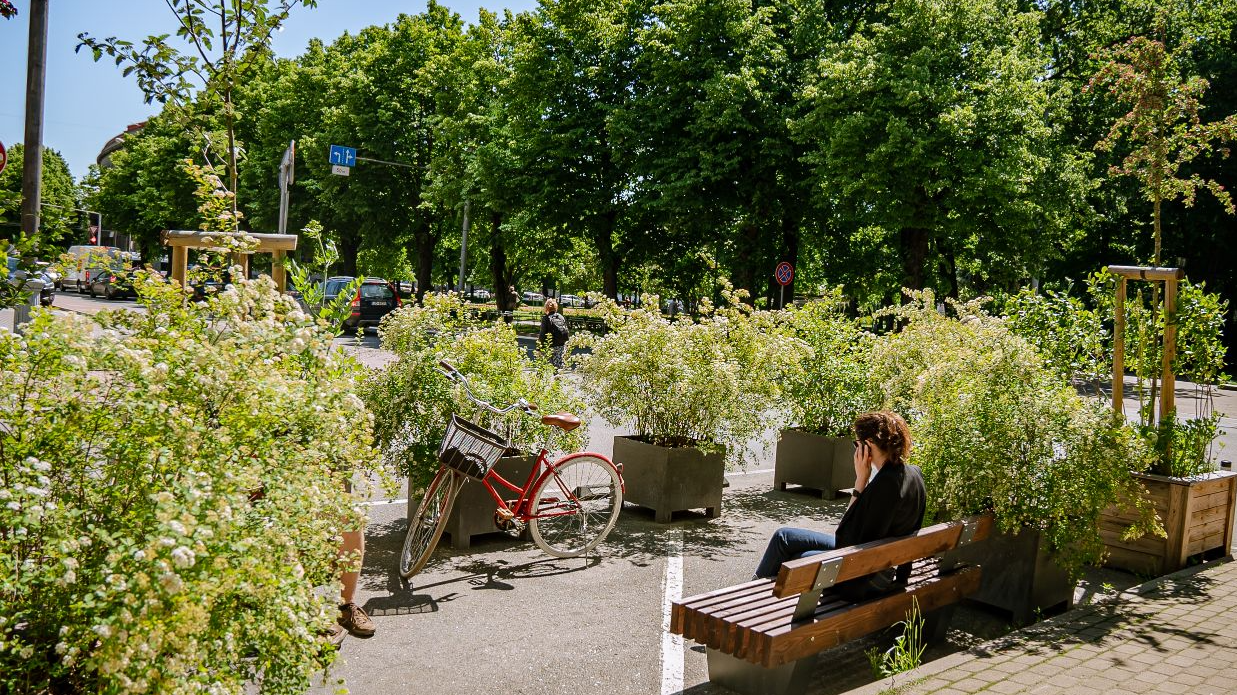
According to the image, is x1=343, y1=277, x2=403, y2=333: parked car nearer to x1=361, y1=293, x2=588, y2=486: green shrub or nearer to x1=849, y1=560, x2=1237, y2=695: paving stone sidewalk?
x1=361, y1=293, x2=588, y2=486: green shrub

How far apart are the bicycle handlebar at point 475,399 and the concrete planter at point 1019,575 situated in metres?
2.99

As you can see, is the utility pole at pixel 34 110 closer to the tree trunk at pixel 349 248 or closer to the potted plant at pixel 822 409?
the potted plant at pixel 822 409

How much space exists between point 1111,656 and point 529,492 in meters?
3.73

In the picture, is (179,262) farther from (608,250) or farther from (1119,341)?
(608,250)

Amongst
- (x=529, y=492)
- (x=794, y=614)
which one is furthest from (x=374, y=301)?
(x=794, y=614)

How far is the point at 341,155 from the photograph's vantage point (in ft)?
106

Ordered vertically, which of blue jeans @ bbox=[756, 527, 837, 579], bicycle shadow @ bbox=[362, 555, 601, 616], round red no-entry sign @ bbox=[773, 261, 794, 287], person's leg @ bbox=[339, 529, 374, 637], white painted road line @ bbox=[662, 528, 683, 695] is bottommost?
bicycle shadow @ bbox=[362, 555, 601, 616]

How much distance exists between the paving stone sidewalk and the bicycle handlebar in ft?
10.2

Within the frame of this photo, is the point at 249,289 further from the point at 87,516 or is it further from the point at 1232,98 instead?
the point at 1232,98

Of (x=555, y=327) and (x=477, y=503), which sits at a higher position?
(x=555, y=327)

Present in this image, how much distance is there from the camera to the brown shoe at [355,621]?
523cm

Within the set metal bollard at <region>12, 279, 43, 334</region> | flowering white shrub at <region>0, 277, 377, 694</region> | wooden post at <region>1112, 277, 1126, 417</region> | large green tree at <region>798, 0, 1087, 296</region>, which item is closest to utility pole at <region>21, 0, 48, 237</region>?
metal bollard at <region>12, 279, 43, 334</region>

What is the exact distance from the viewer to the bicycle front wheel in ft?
22.4

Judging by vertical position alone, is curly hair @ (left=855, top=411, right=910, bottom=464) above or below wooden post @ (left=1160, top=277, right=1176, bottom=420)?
below
